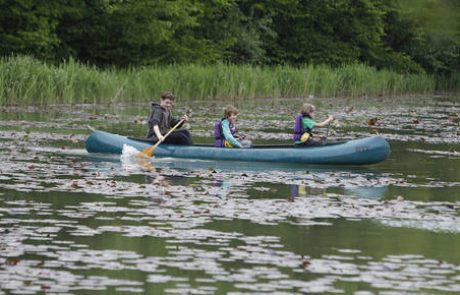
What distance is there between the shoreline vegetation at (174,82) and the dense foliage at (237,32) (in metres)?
2.07

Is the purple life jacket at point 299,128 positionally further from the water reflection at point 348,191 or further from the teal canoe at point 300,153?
the water reflection at point 348,191

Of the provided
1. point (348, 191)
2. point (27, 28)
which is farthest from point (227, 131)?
point (27, 28)

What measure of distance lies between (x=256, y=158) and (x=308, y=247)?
28.4ft

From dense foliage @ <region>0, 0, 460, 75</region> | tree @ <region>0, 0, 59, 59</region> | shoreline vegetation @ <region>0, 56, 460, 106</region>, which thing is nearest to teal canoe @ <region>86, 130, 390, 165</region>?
dense foliage @ <region>0, 0, 460, 75</region>

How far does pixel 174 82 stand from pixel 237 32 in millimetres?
16484

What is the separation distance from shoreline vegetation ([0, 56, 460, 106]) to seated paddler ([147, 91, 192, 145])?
10.5 meters

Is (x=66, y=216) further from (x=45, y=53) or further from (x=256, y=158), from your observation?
(x=45, y=53)

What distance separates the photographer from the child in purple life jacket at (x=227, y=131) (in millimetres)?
20156

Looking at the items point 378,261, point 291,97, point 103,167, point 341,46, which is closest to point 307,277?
point 378,261

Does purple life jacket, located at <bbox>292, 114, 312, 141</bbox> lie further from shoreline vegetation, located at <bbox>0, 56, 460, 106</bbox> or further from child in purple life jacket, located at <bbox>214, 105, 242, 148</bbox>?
shoreline vegetation, located at <bbox>0, 56, 460, 106</bbox>

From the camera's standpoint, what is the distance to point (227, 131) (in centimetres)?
2041

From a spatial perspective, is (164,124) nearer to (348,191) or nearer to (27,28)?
(348,191)

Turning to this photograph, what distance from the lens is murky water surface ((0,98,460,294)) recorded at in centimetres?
988

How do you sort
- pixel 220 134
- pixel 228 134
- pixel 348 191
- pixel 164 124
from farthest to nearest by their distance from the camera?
pixel 164 124
pixel 220 134
pixel 228 134
pixel 348 191
